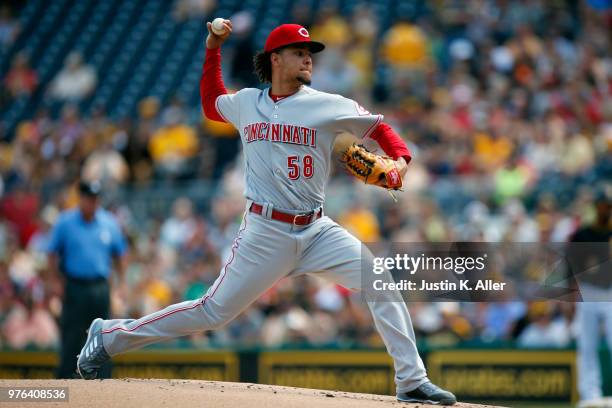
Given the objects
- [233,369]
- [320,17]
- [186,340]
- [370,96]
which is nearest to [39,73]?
[320,17]

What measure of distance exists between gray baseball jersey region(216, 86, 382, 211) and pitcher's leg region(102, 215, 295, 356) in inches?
8.2

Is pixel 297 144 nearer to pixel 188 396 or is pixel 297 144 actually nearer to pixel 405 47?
pixel 188 396

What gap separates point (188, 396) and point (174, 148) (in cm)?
918

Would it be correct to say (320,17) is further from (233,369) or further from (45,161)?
(233,369)

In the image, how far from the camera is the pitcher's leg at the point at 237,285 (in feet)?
20.4

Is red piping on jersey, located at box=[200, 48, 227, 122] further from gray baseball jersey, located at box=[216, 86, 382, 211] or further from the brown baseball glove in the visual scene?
the brown baseball glove

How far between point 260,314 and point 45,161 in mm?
5109

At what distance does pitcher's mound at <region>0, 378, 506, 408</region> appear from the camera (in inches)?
235

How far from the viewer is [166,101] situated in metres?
16.9

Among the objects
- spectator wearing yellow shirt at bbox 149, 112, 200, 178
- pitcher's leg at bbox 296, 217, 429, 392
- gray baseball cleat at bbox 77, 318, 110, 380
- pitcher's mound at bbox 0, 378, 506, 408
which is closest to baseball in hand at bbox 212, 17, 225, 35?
pitcher's leg at bbox 296, 217, 429, 392

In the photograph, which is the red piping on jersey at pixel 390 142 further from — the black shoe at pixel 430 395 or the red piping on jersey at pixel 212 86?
the black shoe at pixel 430 395

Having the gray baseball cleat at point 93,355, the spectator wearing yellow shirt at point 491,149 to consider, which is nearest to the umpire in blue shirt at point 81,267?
the gray baseball cleat at point 93,355

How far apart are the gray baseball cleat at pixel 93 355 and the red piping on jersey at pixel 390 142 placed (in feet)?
6.52

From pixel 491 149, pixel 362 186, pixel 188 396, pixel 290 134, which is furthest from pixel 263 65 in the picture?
pixel 491 149
